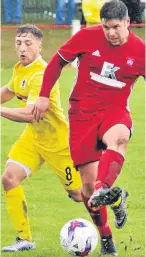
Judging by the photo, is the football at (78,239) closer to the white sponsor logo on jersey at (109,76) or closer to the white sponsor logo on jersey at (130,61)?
the white sponsor logo on jersey at (109,76)

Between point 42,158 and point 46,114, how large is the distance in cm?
43

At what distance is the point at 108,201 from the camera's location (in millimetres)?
7375

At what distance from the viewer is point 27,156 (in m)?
8.62

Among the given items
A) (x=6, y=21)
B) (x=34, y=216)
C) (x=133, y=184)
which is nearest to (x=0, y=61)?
(x=6, y=21)

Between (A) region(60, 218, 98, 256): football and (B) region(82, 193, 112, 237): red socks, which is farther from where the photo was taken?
(B) region(82, 193, 112, 237): red socks

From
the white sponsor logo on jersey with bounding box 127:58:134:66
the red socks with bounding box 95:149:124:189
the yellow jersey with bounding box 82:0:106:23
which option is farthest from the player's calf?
the yellow jersey with bounding box 82:0:106:23

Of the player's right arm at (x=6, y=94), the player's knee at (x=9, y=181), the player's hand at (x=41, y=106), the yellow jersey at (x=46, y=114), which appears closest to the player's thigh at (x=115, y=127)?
the player's hand at (x=41, y=106)

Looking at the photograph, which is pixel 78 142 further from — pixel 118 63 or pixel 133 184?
pixel 133 184

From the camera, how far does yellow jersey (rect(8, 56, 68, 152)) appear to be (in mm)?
8609

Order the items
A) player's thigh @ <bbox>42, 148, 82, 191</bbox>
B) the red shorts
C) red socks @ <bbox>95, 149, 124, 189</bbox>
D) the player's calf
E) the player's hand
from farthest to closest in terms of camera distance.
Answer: player's thigh @ <bbox>42, 148, 82, 191</bbox> → the player's hand → the red shorts → red socks @ <bbox>95, 149, 124, 189</bbox> → the player's calf

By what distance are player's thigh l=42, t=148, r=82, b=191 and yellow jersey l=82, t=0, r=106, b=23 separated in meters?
13.9

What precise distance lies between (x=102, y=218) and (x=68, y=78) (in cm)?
1422

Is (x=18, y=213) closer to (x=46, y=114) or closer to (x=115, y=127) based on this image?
(x=46, y=114)

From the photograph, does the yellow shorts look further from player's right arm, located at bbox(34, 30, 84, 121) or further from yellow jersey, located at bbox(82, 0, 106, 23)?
yellow jersey, located at bbox(82, 0, 106, 23)
